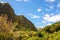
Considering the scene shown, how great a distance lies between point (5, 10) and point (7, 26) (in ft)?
200

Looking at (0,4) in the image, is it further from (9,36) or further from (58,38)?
(9,36)

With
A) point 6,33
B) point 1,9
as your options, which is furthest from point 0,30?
point 1,9

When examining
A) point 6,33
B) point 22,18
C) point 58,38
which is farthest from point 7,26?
point 22,18

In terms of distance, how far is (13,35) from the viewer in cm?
1989

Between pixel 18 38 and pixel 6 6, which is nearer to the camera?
pixel 18 38

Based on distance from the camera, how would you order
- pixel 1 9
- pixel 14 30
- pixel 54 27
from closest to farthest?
pixel 14 30 < pixel 54 27 < pixel 1 9

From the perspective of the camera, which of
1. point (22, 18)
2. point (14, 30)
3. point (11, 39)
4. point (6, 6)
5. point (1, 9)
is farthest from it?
point (22, 18)

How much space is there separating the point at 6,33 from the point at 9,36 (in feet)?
1.18

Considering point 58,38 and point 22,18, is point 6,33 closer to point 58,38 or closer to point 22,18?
point 58,38

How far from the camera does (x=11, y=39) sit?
19.3 m

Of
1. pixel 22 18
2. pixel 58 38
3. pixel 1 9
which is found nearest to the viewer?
pixel 58 38

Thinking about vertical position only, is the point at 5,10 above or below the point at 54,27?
above

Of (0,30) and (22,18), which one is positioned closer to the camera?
(0,30)

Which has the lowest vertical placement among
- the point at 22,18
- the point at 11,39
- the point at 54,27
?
the point at 11,39
